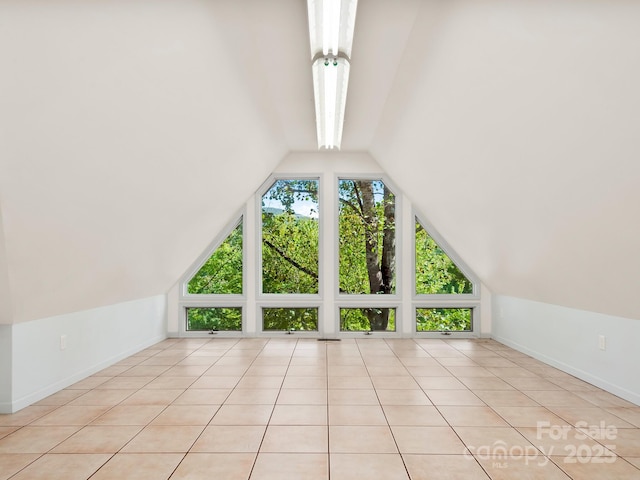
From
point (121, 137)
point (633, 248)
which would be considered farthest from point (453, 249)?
point (121, 137)

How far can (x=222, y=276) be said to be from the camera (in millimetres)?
6250

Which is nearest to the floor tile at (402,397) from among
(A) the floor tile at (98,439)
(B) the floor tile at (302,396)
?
(B) the floor tile at (302,396)

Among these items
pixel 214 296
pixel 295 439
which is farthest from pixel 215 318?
pixel 295 439

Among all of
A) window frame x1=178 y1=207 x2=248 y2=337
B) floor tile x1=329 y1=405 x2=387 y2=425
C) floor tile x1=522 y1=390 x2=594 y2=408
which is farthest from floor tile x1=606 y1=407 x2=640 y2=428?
window frame x1=178 y1=207 x2=248 y2=337

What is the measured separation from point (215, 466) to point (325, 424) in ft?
2.83

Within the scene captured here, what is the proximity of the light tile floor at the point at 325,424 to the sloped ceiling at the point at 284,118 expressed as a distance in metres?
0.89

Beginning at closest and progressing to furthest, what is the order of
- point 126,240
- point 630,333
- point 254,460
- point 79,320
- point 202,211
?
point 254,460
point 630,333
point 126,240
point 79,320
point 202,211

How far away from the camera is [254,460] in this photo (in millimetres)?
2426

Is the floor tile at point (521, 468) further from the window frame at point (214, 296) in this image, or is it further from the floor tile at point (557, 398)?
the window frame at point (214, 296)

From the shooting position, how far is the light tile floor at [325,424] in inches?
92.4

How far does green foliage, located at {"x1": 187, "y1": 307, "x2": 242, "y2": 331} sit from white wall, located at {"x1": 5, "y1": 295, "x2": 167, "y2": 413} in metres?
0.78

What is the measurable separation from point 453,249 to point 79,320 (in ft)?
15.8

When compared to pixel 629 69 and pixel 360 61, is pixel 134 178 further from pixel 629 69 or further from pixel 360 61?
pixel 629 69

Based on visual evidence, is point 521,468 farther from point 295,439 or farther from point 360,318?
point 360,318
